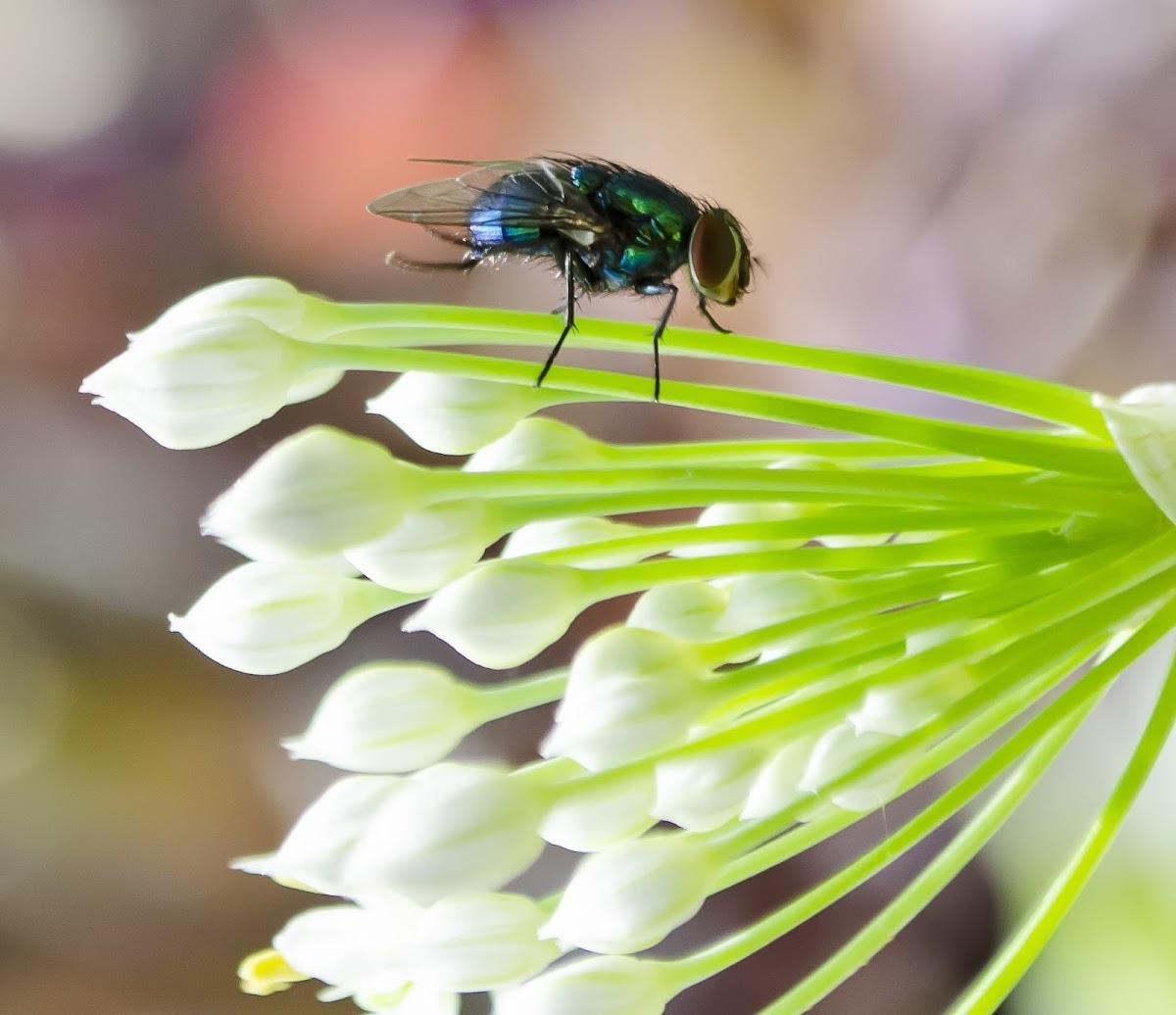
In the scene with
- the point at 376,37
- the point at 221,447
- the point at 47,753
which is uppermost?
the point at 376,37

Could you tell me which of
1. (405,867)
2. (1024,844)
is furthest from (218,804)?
(405,867)

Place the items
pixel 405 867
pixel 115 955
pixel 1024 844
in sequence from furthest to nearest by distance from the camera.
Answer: pixel 115 955 → pixel 1024 844 → pixel 405 867

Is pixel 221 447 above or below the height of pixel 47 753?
above

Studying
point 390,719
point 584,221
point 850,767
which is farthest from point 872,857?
point 584,221

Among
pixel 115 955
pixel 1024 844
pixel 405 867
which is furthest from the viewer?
pixel 115 955

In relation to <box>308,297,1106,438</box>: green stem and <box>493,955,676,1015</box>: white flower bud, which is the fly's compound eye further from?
<box>493,955,676,1015</box>: white flower bud

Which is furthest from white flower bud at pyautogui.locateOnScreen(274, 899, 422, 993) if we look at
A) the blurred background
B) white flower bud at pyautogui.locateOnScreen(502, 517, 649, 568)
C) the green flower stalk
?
the blurred background

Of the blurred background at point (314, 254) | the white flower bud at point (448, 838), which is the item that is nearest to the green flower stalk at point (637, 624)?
the white flower bud at point (448, 838)

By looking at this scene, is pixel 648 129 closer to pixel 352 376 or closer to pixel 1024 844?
pixel 352 376

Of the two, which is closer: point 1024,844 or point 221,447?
point 1024,844
